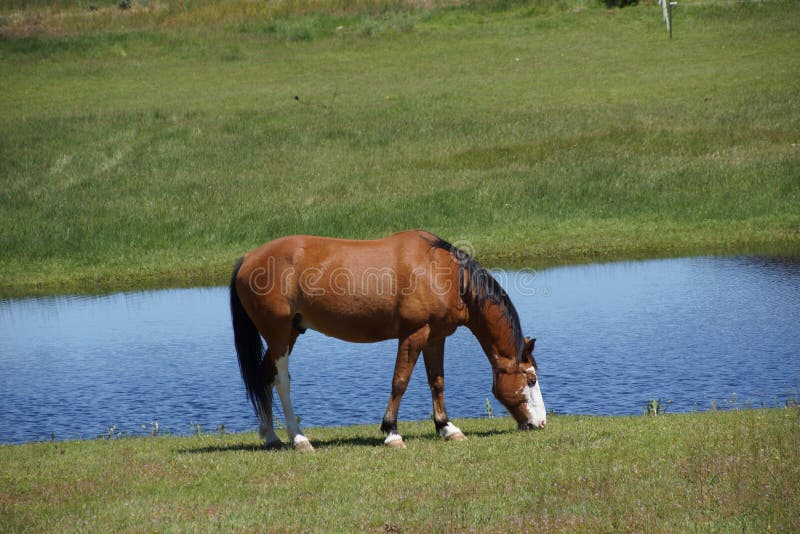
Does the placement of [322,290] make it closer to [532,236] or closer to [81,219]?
[532,236]

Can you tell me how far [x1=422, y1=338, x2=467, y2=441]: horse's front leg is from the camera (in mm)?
11781

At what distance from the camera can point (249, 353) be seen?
12.2 m

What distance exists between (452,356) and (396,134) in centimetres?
1918

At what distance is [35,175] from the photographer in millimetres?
34719

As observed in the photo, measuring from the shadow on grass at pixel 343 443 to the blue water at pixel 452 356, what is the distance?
2.14 meters

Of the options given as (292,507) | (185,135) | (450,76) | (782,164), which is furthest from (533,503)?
(450,76)

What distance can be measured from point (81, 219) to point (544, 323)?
15.5m

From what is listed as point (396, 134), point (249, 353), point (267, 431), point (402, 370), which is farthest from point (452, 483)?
point (396, 134)

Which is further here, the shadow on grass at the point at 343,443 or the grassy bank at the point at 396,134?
the grassy bank at the point at 396,134

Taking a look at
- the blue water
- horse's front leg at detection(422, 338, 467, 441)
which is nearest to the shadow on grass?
horse's front leg at detection(422, 338, 467, 441)

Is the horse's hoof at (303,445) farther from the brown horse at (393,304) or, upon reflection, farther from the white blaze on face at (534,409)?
the white blaze on face at (534,409)

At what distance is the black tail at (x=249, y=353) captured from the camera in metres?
12.1

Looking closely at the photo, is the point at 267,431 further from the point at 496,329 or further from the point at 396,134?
the point at 396,134

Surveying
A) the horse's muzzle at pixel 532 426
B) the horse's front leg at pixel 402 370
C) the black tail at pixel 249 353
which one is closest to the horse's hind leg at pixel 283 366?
the black tail at pixel 249 353
